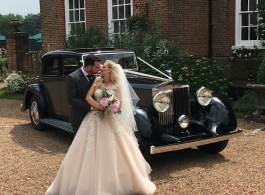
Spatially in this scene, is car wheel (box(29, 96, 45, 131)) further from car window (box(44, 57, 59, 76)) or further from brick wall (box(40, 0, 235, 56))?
brick wall (box(40, 0, 235, 56))

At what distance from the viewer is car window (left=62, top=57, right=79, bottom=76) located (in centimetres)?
756

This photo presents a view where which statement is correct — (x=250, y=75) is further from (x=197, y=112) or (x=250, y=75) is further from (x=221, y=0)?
(x=197, y=112)

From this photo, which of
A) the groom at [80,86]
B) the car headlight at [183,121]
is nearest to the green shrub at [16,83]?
the car headlight at [183,121]

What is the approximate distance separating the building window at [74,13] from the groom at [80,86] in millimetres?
10707

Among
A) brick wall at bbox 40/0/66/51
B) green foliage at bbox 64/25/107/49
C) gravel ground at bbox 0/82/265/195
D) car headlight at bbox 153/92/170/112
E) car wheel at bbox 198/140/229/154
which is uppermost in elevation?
brick wall at bbox 40/0/66/51

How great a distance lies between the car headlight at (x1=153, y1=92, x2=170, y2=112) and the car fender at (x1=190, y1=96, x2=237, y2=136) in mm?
650

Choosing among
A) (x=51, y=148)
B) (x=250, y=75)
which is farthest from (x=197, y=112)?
(x=250, y=75)

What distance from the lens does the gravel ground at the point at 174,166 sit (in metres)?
5.15

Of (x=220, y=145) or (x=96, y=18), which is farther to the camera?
(x=96, y=18)

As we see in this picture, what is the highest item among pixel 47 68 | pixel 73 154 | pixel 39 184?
pixel 47 68

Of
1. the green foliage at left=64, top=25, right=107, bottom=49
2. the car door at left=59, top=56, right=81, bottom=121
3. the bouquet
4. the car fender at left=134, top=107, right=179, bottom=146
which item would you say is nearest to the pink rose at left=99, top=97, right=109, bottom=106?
the bouquet

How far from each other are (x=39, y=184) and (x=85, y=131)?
1170 mm

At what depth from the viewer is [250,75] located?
1200 centimetres

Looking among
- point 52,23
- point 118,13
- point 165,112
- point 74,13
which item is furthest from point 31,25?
point 165,112
